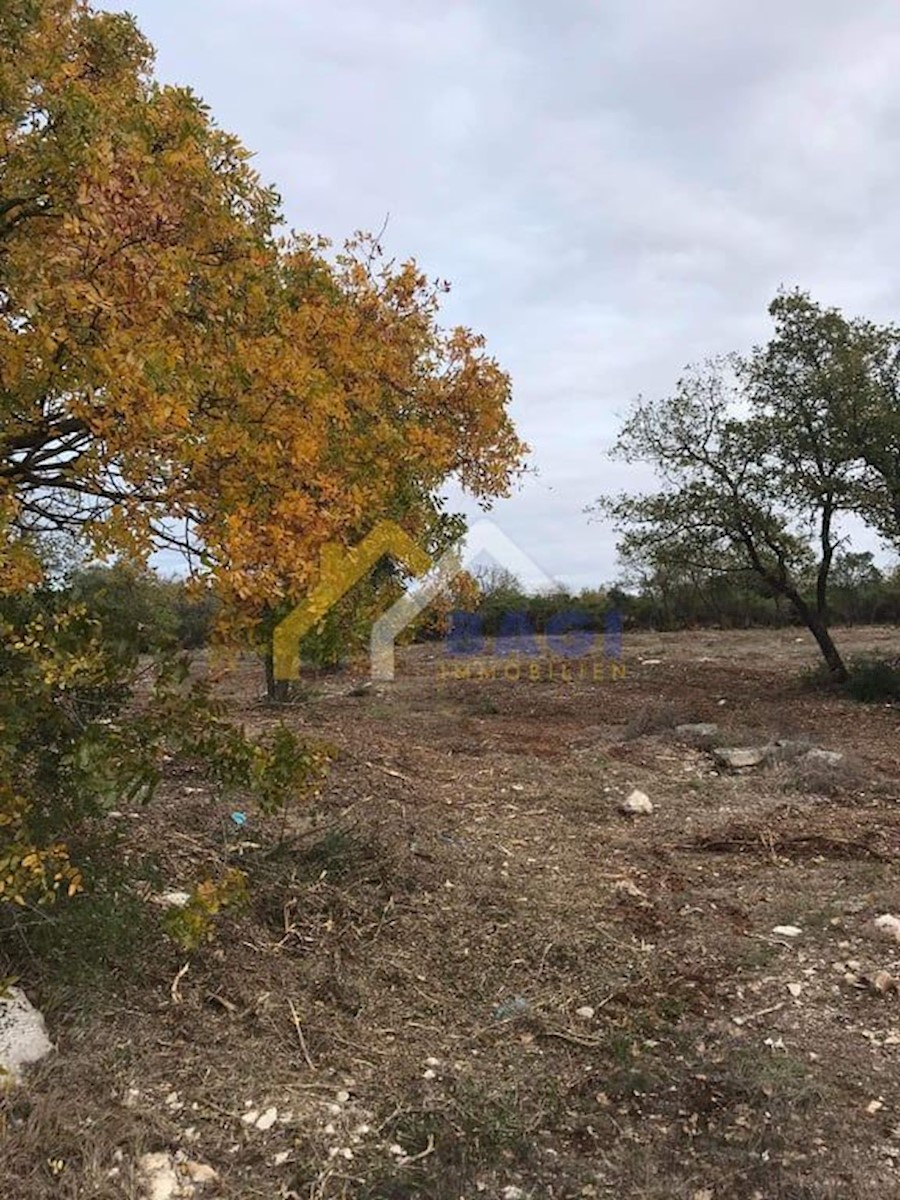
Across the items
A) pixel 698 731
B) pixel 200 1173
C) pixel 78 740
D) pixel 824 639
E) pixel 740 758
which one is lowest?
pixel 200 1173

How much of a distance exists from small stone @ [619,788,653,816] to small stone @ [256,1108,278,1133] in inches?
161

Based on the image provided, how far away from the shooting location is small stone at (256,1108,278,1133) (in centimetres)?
273

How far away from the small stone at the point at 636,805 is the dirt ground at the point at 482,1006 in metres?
0.11

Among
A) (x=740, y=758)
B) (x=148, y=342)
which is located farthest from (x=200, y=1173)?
(x=740, y=758)

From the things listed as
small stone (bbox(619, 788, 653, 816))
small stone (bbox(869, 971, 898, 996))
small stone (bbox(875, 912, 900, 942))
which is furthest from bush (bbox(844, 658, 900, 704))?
small stone (bbox(869, 971, 898, 996))

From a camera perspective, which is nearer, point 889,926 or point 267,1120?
point 267,1120

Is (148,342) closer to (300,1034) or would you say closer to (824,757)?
(300,1034)

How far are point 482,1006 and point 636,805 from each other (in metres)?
3.13

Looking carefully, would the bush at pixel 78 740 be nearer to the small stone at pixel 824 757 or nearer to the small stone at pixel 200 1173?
the small stone at pixel 200 1173

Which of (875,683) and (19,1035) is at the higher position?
(875,683)

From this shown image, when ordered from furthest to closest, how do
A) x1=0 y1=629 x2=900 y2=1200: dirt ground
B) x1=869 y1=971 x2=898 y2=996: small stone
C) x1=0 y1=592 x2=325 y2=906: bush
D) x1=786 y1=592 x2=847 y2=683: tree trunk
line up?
1. x1=786 y1=592 x2=847 y2=683: tree trunk
2. x1=869 y1=971 x2=898 y2=996: small stone
3. x1=0 y1=592 x2=325 y2=906: bush
4. x1=0 y1=629 x2=900 y2=1200: dirt ground

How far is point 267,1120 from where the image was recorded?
9.05 feet

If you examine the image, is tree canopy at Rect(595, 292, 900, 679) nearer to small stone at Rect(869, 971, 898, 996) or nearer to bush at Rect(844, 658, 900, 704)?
bush at Rect(844, 658, 900, 704)

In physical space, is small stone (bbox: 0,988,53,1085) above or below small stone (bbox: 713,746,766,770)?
below
